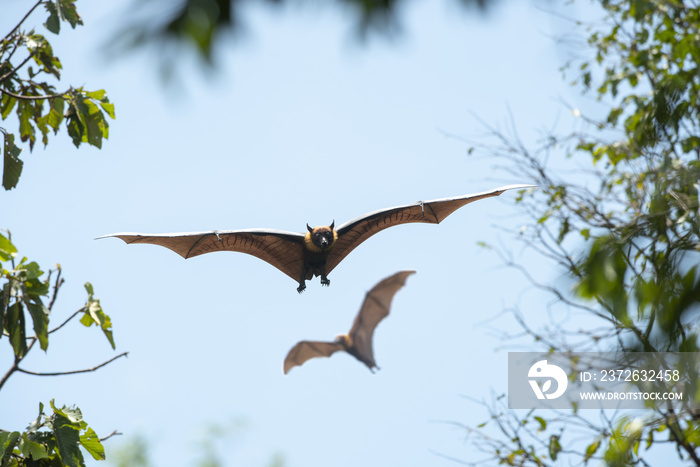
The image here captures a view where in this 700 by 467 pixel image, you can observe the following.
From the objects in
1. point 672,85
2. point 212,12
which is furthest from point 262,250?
point 212,12

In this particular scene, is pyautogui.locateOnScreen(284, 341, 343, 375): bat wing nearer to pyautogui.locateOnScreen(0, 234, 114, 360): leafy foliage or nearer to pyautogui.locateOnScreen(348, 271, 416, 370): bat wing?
pyautogui.locateOnScreen(348, 271, 416, 370): bat wing

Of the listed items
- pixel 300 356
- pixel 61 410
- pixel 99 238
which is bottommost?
pixel 61 410

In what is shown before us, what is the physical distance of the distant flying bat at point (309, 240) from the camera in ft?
23.8

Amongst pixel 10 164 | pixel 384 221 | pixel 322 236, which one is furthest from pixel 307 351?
pixel 10 164

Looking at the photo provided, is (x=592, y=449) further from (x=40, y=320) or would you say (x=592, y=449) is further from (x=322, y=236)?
(x=40, y=320)

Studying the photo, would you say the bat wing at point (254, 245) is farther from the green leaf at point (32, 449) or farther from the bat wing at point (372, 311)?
the green leaf at point (32, 449)

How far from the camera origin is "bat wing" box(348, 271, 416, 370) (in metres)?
9.62

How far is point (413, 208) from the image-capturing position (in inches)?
320

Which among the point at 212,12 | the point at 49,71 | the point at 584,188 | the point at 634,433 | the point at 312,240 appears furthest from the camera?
the point at 312,240

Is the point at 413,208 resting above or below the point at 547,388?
above

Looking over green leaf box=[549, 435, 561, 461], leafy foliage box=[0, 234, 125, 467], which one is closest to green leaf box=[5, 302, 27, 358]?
leafy foliage box=[0, 234, 125, 467]

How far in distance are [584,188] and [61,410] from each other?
5.06 metres

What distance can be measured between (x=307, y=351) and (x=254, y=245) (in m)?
2.67

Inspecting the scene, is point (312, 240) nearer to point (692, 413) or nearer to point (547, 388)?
point (547, 388)
